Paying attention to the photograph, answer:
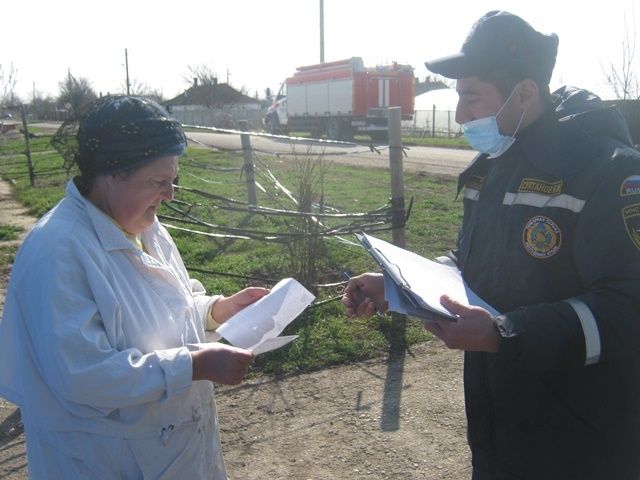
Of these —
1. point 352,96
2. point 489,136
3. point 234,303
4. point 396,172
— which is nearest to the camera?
point 489,136

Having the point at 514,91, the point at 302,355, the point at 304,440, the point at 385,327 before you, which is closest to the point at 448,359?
the point at 385,327

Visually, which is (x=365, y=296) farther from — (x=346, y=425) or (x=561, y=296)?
(x=346, y=425)

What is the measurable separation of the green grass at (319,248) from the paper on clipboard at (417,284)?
121cm

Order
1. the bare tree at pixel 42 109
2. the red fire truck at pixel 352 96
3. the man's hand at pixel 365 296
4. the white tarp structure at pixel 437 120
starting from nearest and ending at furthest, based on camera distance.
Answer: the man's hand at pixel 365 296, the red fire truck at pixel 352 96, the white tarp structure at pixel 437 120, the bare tree at pixel 42 109

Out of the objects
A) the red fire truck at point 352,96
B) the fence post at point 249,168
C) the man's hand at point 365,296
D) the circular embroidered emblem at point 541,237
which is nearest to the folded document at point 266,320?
the man's hand at point 365,296

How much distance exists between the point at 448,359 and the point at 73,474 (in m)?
A: 3.21

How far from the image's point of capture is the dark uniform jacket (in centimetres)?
156

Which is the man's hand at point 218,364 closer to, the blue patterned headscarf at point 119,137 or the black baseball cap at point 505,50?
the blue patterned headscarf at point 119,137

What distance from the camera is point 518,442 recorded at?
1875 mm

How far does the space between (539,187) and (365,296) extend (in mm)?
814

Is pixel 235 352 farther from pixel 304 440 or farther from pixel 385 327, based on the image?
pixel 385 327

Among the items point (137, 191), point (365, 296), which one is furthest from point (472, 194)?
point (137, 191)

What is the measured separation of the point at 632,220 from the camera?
155 centimetres

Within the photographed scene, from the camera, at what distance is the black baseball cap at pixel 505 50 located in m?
1.84
